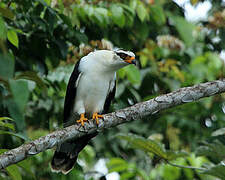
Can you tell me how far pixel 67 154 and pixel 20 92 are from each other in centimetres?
249

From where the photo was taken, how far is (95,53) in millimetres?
3764

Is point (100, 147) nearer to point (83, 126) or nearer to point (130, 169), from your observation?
point (130, 169)

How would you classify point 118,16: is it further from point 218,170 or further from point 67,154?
point 218,170

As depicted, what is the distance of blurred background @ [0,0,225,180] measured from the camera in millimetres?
3154

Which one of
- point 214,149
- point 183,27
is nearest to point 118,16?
point 183,27

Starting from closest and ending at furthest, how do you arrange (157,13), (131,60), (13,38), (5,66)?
1. (5,66)
2. (13,38)
3. (131,60)
4. (157,13)

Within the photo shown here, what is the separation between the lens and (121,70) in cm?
372

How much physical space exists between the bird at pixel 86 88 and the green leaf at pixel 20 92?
7.30ft

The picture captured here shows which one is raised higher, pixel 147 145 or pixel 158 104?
pixel 158 104

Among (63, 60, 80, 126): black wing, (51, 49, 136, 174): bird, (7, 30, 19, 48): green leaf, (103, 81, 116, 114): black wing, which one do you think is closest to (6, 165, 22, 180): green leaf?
(7, 30, 19, 48): green leaf

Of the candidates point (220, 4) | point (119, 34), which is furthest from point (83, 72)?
→ point (220, 4)

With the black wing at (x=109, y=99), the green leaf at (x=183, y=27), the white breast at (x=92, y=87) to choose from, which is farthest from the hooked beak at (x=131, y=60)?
the green leaf at (x=183, y=27)

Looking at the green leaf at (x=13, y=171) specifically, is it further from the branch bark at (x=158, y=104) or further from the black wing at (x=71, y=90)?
the black wing at (x=71, y=90)

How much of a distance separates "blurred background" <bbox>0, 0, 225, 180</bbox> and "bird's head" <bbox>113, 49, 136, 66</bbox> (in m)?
0.10
